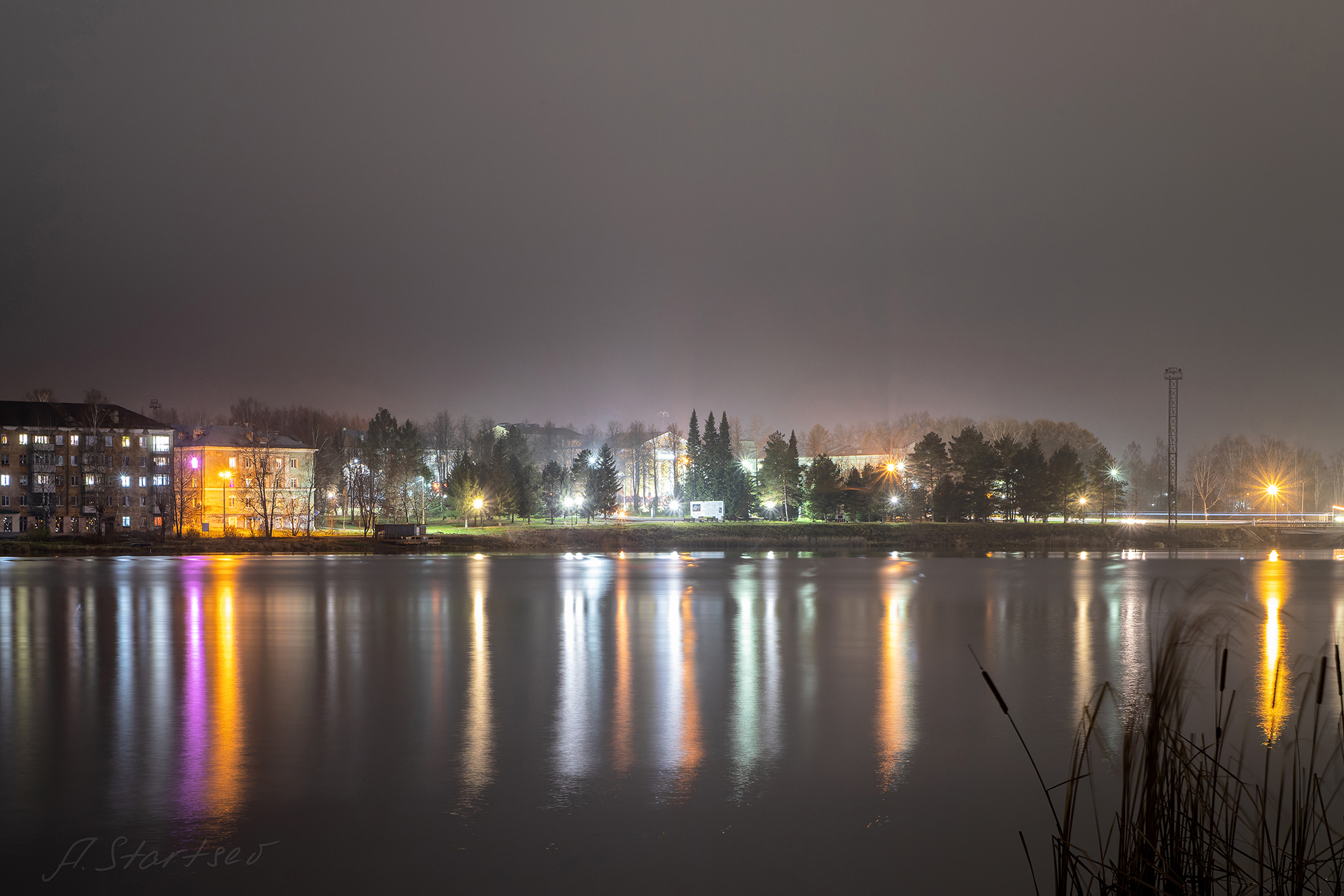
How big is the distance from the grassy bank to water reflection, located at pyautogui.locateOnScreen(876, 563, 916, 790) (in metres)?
37.9

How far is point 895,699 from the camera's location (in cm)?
1281

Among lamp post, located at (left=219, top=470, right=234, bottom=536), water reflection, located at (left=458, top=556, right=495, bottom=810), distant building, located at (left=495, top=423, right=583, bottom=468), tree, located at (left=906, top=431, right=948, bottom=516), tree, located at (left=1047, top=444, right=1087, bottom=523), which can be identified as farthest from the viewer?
distant building, located at (left=495, top=423, right=583, bottom=468)

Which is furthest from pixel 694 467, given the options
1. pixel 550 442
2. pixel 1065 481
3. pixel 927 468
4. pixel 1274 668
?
pixel 1274 668

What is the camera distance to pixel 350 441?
11000cm

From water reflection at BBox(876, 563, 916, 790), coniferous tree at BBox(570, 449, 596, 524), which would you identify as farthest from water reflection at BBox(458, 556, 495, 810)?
coniferous tree at BBox(570, 449, 596, 524)

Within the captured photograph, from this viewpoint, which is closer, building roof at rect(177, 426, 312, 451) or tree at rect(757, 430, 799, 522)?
building roof at rect(177, 426, 312, 451)

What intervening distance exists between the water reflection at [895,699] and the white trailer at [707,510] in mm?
66507

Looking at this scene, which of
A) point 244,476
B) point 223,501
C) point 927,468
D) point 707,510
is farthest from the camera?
point 707,510

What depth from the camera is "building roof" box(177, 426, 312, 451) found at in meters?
86.2

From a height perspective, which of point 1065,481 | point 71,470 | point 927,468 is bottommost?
point 1065,481

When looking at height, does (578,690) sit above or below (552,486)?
below

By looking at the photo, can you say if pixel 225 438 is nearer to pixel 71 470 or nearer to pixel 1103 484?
pixel 71 470

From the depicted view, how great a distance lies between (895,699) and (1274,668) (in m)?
5.72
